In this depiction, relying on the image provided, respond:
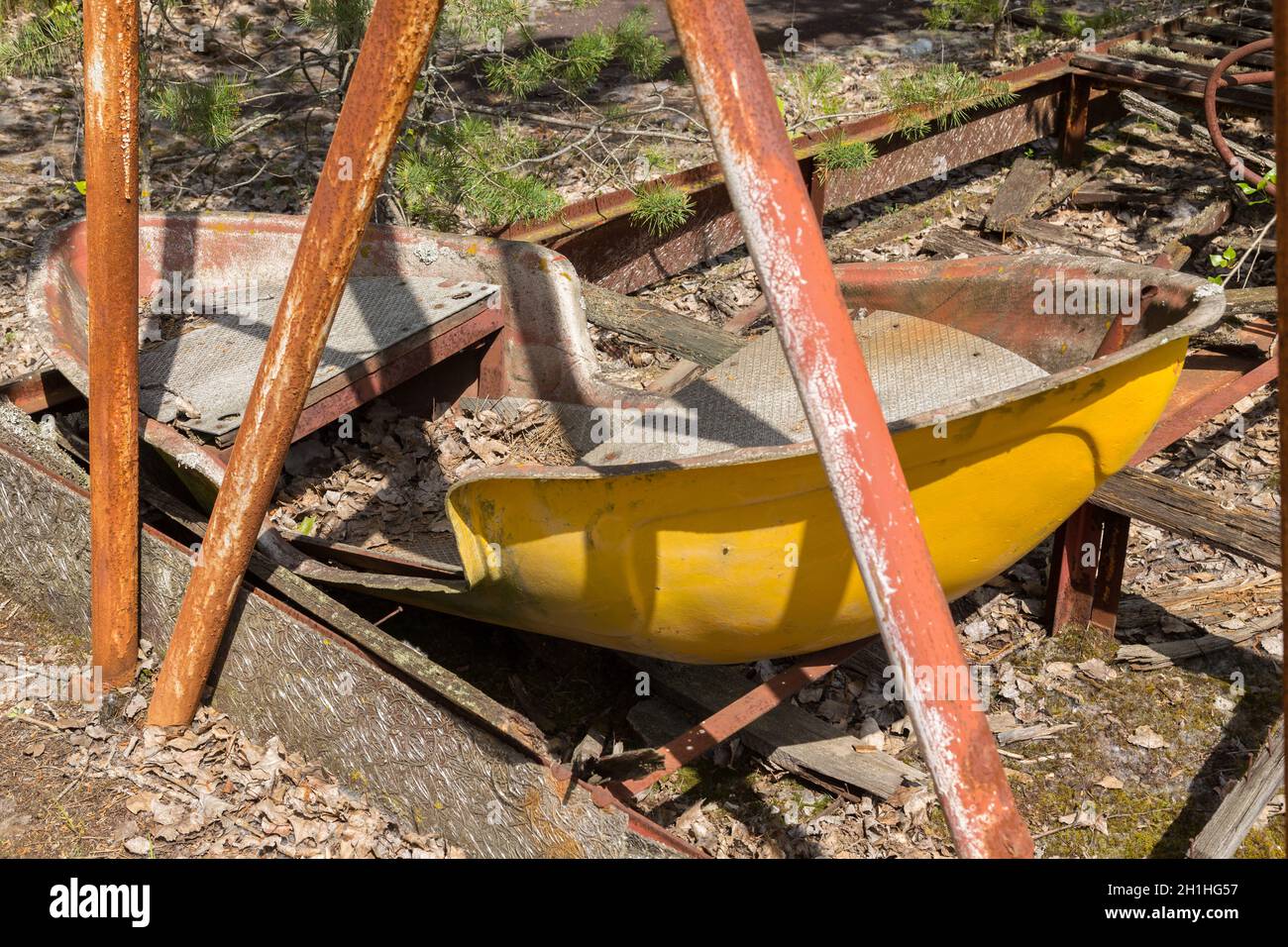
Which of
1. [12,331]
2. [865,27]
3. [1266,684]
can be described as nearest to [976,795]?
[1266,684]

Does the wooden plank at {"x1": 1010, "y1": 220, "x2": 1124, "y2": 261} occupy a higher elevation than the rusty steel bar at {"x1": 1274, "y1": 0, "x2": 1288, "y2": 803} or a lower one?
lower

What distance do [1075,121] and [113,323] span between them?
6142mm

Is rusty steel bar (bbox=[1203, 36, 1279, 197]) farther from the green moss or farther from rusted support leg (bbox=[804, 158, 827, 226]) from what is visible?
the green moss

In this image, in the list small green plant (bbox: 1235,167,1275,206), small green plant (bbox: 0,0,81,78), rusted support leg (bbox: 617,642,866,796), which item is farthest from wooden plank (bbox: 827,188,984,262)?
small green plant (bbox: 0,0,81,78)

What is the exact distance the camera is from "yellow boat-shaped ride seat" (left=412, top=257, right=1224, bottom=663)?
3.11 m

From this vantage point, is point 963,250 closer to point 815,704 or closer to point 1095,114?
point 1095,114

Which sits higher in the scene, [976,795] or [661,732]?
[976,795]

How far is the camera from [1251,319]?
552 cm

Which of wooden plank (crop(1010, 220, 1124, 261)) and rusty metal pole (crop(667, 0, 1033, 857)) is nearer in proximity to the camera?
rusty metal pole (crop(667, 0, 1033, 857))

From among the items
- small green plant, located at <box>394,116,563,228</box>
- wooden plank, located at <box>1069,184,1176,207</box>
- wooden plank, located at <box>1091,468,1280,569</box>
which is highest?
small green plant, located at <box>394,116,563,228</box>

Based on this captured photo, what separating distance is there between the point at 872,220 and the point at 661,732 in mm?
4425

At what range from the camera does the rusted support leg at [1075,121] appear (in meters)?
7.54

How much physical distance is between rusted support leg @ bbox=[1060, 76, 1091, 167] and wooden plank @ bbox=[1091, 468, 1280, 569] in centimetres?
418

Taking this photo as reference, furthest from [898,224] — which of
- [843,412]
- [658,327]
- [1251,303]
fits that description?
[843,412]
